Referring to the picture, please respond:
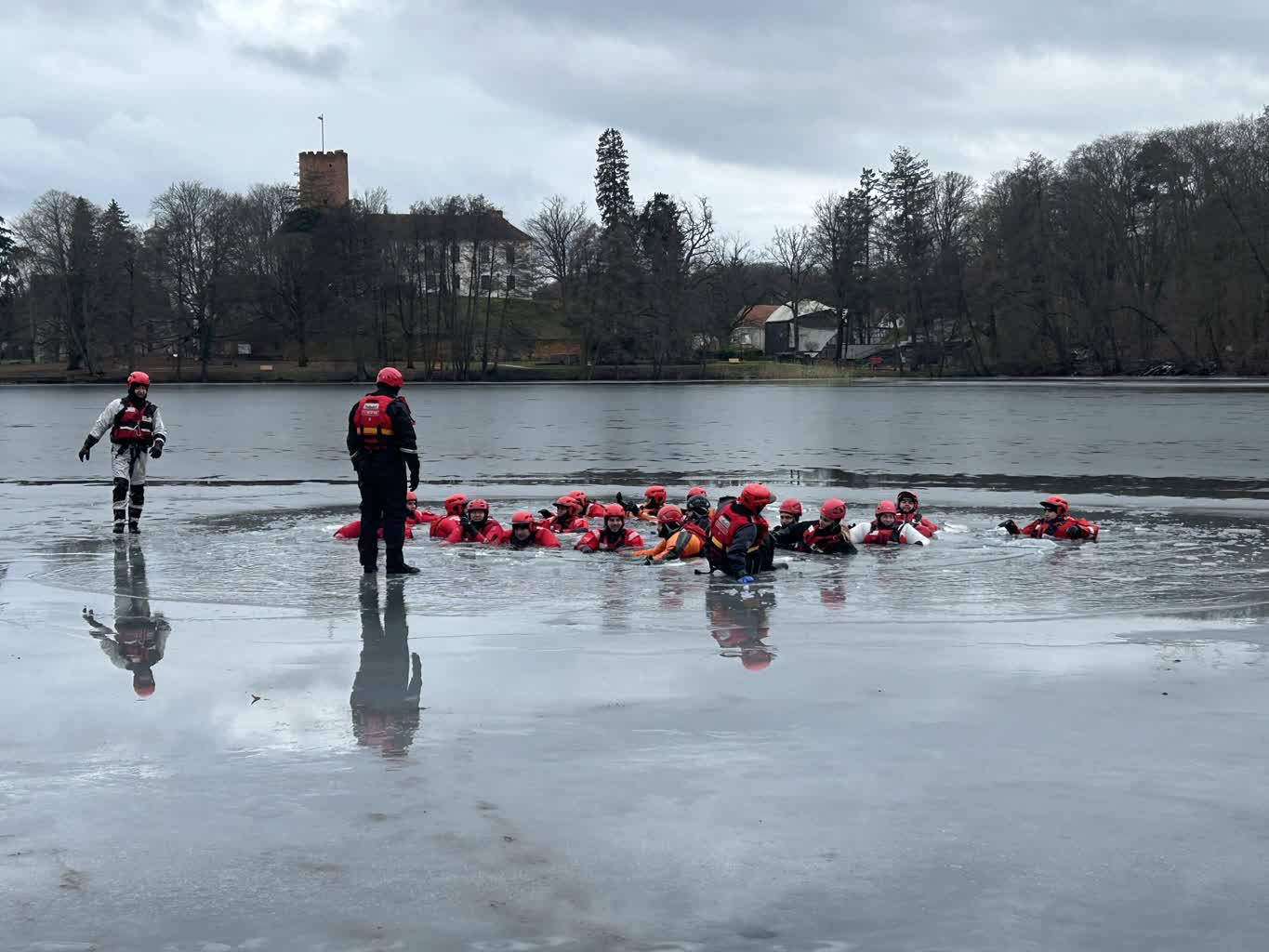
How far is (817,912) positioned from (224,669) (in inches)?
198

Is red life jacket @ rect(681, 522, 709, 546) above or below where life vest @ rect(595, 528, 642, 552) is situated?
above

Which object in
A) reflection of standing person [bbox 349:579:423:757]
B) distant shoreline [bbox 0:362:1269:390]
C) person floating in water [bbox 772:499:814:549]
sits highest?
distant shoreline [bbox 0:362:1269:390]

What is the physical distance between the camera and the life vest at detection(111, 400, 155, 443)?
17.5 meters

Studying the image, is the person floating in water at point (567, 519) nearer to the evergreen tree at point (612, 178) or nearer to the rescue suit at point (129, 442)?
the rescue suit at point (129, 442)

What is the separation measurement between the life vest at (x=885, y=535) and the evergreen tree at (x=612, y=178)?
113852 mm

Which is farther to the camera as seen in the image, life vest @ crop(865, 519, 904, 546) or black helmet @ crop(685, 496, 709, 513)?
black helmet @ crop(685, 496, 709, 513)

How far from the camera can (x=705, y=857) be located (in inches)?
221

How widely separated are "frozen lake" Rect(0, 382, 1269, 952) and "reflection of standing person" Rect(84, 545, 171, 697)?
86mm

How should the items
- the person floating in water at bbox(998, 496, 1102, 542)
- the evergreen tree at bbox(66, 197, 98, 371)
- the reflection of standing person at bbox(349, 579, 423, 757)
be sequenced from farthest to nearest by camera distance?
the evergreen tree at bbox(66, 197, 98, 371) < the person floating in water at bbox(998, 496, 1102, 542) < the reflection of standing person at bbox(349, 579, 423, 757)

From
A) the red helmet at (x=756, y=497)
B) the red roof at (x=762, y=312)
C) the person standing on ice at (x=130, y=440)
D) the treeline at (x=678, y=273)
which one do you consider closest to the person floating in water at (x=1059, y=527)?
the red helmet at (x=756, y=497)

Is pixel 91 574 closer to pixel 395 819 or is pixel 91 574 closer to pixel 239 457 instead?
pixel 395 819

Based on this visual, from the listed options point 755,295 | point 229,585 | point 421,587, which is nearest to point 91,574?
point 229,585

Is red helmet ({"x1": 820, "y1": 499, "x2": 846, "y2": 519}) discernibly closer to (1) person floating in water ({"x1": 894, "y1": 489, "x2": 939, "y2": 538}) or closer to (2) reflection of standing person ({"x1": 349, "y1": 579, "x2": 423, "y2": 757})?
(1) person floating in water ({"x1": 894, "y1": 489, "x2": 939, "y2": 538})

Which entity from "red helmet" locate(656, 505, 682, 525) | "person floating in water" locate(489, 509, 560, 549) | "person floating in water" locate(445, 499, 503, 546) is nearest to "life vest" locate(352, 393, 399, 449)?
"person floating in water" locate(489, 509, 560, 549)
